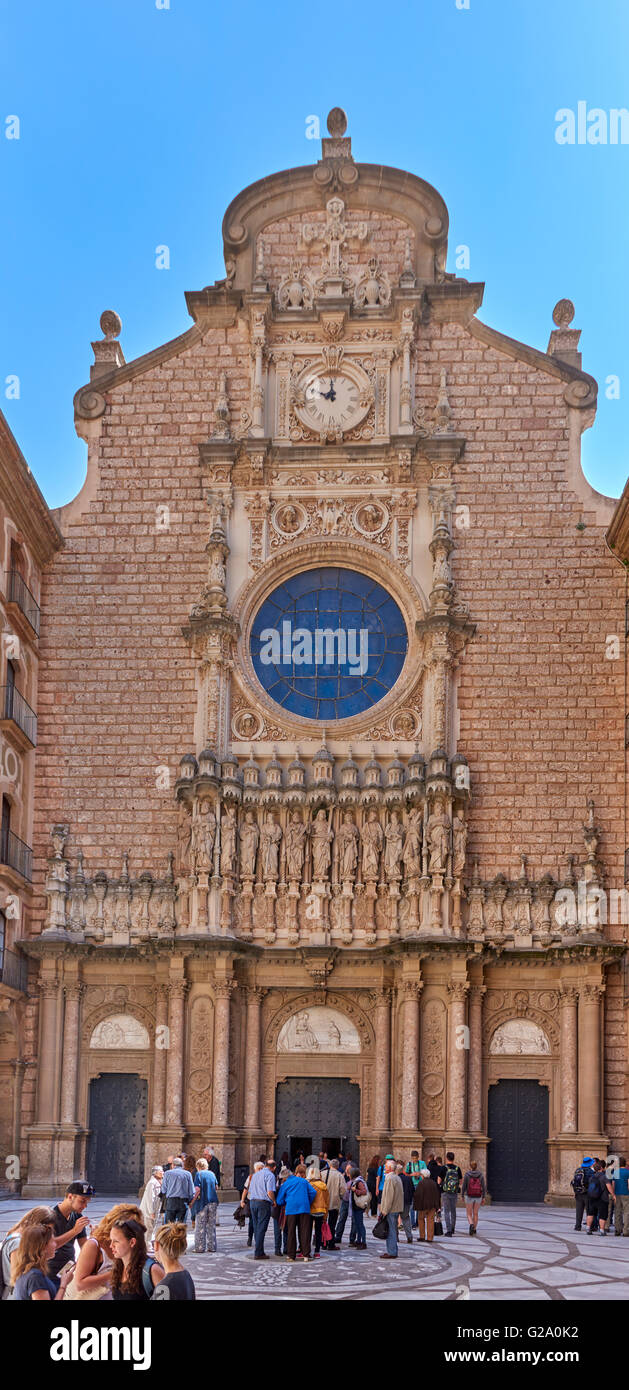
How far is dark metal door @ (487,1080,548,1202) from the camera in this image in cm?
2853

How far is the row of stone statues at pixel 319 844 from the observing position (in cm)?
2930

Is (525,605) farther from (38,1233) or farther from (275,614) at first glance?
(38,1233)

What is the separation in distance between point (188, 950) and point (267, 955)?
1600 millimetres

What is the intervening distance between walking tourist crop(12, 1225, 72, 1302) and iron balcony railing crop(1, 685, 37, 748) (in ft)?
68.0

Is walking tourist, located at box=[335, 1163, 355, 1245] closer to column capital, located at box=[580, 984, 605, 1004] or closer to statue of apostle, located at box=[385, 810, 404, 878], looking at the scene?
column capital, located at box=[580, 984, 605, 1004]

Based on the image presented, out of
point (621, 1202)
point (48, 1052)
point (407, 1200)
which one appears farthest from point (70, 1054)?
point (621, 1202)

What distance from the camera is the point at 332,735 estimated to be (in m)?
30.6

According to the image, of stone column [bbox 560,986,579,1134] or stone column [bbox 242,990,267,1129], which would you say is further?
stone column [bbox 242,990,267,1129]

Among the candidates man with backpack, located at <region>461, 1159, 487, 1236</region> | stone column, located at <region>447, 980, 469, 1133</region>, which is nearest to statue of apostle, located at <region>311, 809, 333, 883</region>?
stone column, located at <region>447, 980, 469, 1133</region>

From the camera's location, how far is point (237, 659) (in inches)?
1229

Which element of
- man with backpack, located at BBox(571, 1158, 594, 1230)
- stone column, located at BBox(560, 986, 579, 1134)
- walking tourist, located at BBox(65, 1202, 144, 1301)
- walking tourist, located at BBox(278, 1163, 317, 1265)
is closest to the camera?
walking tourist, located at BBox(65, 1202, 144, 1301)
